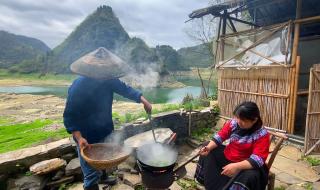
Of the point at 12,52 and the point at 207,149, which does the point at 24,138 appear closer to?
the point at 207,149

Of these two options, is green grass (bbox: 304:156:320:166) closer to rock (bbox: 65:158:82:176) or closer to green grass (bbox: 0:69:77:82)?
rock (bbox: 65:158:82:176)

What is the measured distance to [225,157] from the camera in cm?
326

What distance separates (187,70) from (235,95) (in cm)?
6795

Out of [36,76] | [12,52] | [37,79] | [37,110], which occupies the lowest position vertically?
[37,110]

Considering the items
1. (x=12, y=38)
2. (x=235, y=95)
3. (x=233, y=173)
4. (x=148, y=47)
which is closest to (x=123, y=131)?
(x=233, y=173)

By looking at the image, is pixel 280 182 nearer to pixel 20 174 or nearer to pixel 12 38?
pixel 20 174

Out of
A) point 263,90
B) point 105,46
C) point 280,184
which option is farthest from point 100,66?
point 105,46

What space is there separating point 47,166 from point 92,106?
1772 mm

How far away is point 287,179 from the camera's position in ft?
15.3

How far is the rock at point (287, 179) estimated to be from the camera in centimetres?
456

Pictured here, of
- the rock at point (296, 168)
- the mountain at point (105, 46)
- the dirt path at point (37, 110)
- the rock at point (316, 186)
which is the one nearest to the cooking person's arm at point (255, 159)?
the rock at point (316, 186)

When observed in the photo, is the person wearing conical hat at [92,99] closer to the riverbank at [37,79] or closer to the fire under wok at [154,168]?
the fire under wok at [154,168]

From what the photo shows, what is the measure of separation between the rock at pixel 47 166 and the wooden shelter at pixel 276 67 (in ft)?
17.1

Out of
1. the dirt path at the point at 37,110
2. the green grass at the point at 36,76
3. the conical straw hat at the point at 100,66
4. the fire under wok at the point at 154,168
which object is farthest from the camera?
the green grass at the point at 36,76
